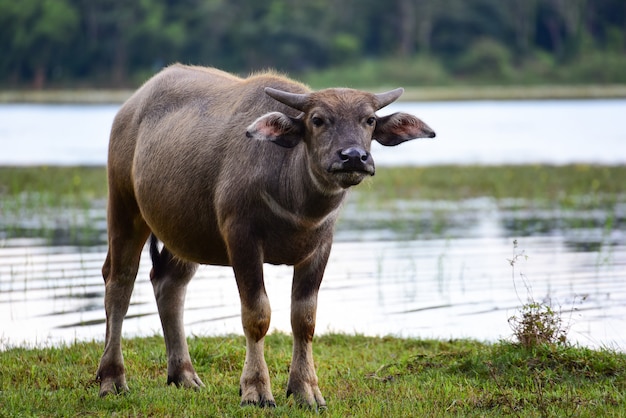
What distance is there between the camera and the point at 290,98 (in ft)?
18.9

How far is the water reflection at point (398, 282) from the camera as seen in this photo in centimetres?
891

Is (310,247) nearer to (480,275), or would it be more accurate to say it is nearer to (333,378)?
(333,378)

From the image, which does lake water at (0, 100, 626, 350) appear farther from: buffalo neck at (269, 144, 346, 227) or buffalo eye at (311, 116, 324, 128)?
buffalo eye at (311, 116, 324, 128)

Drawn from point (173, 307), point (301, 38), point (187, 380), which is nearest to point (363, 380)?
point (187, 380)

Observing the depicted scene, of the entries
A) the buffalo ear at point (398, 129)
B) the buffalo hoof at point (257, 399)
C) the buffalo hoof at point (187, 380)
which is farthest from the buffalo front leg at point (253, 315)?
the buffalo ear at point (398, 129)

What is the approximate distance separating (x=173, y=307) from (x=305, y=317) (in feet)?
3.94

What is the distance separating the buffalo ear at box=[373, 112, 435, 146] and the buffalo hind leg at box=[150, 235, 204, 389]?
177 centimetres

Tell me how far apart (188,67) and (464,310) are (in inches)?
144

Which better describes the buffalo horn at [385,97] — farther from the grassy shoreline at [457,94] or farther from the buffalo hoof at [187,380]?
the grassy shoreline at [457,94]

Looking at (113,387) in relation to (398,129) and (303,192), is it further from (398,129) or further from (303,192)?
(398,129)

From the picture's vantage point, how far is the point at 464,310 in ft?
31.3

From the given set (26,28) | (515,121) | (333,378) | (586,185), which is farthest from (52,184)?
(26,28)

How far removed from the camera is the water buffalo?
18.7 ft

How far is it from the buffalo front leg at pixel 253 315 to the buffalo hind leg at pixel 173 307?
0.79 m
